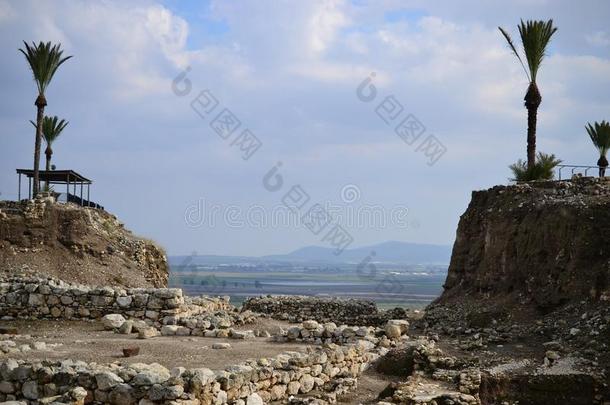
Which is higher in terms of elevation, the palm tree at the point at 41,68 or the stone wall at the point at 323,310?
the palm tree at the point at 41,68

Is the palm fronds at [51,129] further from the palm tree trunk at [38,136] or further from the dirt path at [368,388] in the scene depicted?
the dirt path at [368,388]

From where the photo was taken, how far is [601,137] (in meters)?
31.5

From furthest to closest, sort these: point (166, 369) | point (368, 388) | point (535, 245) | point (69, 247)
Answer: point (69, 247) → point (535, 245) → point (368, 388) → point (166, 369)

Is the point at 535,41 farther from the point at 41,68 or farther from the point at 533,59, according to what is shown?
the point at 41,68

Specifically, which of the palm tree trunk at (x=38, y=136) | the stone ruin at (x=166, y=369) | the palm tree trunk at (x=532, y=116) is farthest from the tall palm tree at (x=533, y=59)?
the palm tree trunk at (x=38, y=136)

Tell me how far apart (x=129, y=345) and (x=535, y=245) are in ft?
40.2

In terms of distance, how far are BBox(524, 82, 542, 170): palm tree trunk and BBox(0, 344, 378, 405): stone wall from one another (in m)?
17.5

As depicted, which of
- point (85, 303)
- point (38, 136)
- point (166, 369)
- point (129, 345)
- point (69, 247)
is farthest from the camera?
point (38, 136)

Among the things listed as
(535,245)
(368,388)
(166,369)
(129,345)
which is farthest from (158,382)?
(535,245)

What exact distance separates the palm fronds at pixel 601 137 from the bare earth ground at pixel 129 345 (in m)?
18.8

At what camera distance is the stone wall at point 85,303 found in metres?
21.0

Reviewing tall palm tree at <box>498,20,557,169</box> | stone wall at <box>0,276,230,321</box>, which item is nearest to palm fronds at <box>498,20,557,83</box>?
→ tall palm tree at <box>498,20,557,169</box>

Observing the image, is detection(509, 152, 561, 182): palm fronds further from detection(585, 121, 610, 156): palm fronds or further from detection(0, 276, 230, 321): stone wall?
detection(0, 276, 230, 321): stone wall

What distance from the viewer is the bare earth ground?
1481 centimetres
